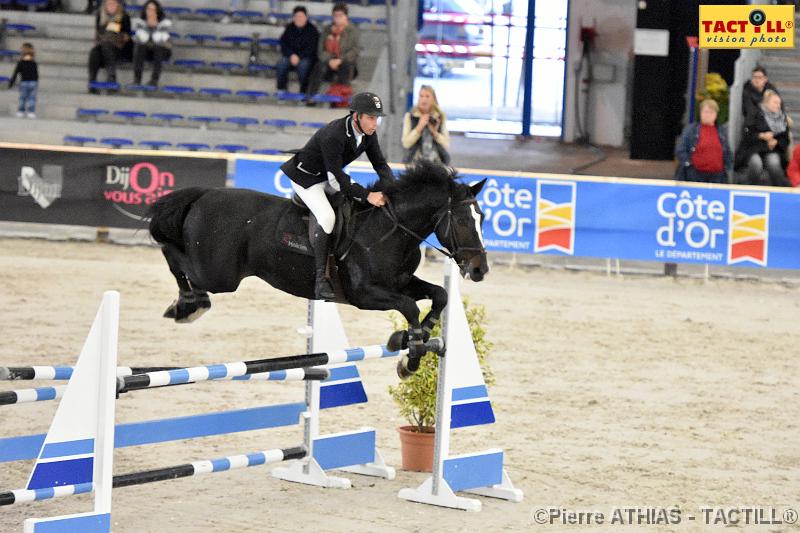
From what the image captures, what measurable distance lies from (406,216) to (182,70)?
13.8 metres

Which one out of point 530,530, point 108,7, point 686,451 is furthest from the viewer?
point 108,7

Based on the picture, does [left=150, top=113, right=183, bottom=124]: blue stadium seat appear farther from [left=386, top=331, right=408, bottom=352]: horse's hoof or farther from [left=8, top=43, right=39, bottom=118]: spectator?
[left=386, top=331, right=408, bottom=352]: horse's hoof

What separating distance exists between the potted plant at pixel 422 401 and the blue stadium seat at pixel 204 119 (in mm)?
11707

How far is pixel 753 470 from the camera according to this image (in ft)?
23.1

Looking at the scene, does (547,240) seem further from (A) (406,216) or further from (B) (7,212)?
(A) (406,216)

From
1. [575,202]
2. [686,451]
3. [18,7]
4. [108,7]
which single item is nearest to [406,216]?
[686,451]

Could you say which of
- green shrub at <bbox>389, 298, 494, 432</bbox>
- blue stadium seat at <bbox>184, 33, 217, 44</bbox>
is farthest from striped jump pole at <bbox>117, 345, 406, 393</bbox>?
blue stadium seat at <bbox>184, 33, 217, 44</bbox>

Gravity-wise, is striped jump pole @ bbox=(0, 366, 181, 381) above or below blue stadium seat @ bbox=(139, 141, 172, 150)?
below

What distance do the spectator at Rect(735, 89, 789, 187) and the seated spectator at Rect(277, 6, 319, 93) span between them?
648cm

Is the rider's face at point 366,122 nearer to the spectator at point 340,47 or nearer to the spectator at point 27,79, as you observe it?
the spectator at point 340,47

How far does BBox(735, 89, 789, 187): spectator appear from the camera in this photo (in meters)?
14.2

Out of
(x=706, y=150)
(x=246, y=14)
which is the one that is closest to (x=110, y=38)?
(x=246, y=14)

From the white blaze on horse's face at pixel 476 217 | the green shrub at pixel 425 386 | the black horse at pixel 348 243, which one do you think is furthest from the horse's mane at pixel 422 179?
the green shrub at pixel 425 386

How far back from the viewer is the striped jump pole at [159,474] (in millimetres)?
4957
